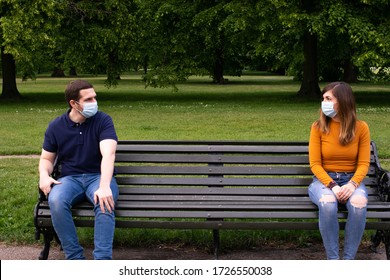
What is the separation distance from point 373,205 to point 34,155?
7171mm

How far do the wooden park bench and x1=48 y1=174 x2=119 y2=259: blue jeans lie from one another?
0.12 m

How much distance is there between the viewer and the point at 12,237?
5875mm

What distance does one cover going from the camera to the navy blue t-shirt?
203 inches

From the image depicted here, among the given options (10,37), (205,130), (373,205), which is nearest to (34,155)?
(205,130)

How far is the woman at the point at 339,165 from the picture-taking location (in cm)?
479

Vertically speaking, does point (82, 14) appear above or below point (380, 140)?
above

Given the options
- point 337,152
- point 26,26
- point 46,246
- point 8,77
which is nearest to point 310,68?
point 26,26

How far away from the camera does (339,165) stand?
206 inches

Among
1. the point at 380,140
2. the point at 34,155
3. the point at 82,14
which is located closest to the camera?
the point at 34,155

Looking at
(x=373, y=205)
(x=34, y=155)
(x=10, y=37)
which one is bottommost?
(x=34, y=155)

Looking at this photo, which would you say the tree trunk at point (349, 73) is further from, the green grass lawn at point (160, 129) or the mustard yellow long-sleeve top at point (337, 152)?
the mustard yellow long-sleeve top at point (337, 152)

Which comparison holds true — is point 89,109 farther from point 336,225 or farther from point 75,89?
point 336,225

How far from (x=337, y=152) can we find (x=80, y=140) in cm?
196

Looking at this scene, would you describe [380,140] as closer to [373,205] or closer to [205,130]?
[205,130]
